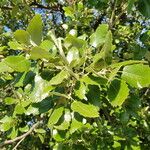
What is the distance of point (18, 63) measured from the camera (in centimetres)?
171

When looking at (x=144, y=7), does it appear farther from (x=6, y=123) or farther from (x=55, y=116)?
(x=6, y=123)

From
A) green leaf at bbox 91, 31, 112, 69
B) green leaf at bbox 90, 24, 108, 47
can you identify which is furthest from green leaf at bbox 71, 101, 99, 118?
green leaf at bbox 90, 24, 108, 47

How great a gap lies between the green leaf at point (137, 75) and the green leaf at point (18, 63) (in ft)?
1.35

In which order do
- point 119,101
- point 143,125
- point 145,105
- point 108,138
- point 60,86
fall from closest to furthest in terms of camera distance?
point 119,101 → point 60,86 → point 108,138 → point 143,125 → point 145,105

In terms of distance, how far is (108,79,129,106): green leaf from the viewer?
156cm

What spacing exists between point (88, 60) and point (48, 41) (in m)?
0.21

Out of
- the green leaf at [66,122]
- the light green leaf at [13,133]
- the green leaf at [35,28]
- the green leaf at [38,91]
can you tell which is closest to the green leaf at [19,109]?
the light green leaf at [13,133]

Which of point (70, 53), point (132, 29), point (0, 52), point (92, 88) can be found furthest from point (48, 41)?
point (132, 29)

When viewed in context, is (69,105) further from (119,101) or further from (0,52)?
(0,52)

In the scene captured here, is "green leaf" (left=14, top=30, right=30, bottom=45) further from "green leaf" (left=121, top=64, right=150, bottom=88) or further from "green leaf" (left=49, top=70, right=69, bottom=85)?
"green leaf" (left=121, top=64, right=150, bottom=88)

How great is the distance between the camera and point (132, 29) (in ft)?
17.3

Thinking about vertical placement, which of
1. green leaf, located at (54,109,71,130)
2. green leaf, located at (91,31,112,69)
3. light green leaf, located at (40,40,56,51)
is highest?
light green leaf, located at (40,40,56,51)

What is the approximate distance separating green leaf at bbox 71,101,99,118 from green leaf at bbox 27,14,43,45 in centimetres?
29

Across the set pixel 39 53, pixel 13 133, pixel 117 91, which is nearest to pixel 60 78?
pixel 39 53
